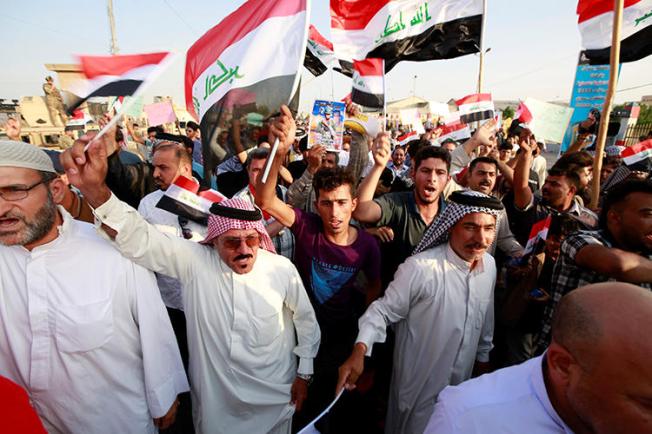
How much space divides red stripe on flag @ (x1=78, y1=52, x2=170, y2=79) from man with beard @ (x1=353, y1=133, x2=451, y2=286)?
1.72m

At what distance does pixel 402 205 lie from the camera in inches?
116

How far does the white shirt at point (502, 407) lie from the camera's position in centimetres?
110

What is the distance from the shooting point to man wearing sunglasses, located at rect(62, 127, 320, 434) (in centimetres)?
203

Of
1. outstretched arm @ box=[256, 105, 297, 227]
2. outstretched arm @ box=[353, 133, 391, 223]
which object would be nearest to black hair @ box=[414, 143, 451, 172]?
outstretched arm @ box=[353, 133, 391, 223]

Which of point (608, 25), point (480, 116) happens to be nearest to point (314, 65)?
point (480, 116)

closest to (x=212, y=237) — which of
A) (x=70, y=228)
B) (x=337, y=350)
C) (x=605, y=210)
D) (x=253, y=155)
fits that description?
(x=70, y=228)

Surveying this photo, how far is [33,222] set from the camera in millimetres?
1568

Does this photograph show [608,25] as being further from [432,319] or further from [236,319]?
[236,319]

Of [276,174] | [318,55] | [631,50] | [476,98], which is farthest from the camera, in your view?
[318,55]

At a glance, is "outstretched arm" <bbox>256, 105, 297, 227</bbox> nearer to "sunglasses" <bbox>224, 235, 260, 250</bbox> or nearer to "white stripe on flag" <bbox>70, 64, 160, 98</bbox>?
"sunglasses" <bbox>224, 235, 260, 250</bbox>

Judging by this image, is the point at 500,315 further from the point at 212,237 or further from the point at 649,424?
the point at 212,237

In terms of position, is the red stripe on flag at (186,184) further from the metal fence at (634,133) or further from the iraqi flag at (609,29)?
the metal fence at (634,133)

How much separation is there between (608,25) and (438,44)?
2.29 meters

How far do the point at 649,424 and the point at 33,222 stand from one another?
2.37 meters
